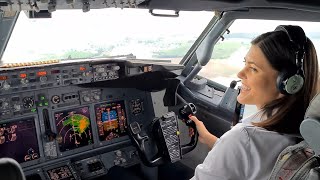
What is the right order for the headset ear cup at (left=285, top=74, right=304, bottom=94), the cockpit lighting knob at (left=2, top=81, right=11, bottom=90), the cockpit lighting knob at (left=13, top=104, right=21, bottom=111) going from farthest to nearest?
the cockpit lighting knob at (left=13, top=104, right=21, bottom=111) < the cockpit lighting knob at (left=2, top=81, right=11, bottom=90) < the headset ear cup at (left=285, top=74, right=304, bottom=94)

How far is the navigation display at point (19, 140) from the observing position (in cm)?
266

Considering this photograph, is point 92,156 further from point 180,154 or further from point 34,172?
point 180,154

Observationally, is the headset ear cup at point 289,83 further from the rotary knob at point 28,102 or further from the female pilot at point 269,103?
the rotary knob at point 28,102

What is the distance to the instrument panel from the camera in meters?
2.66

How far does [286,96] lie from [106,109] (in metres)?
2.01

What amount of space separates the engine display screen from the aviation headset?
2019 millimetres

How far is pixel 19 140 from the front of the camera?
107 inches

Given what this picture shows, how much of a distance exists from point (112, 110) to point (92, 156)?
441mm

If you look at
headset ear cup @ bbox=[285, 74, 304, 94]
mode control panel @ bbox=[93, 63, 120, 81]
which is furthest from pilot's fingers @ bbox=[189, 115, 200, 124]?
headset ear cup @ bbox=[285, 74, 304, 94]

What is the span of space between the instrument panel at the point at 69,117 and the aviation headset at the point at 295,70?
5.48 feet

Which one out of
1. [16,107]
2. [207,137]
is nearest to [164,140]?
[207,137]

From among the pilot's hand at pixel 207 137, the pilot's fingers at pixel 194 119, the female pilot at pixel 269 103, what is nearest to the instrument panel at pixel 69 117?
the pilot's fingers at pixel 194 119

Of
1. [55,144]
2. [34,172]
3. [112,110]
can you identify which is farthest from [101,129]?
[34,172]

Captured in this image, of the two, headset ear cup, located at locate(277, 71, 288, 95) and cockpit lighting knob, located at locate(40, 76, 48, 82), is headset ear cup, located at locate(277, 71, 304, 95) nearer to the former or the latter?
headset ear cup, located at locate(277, 71, 288, 95)
